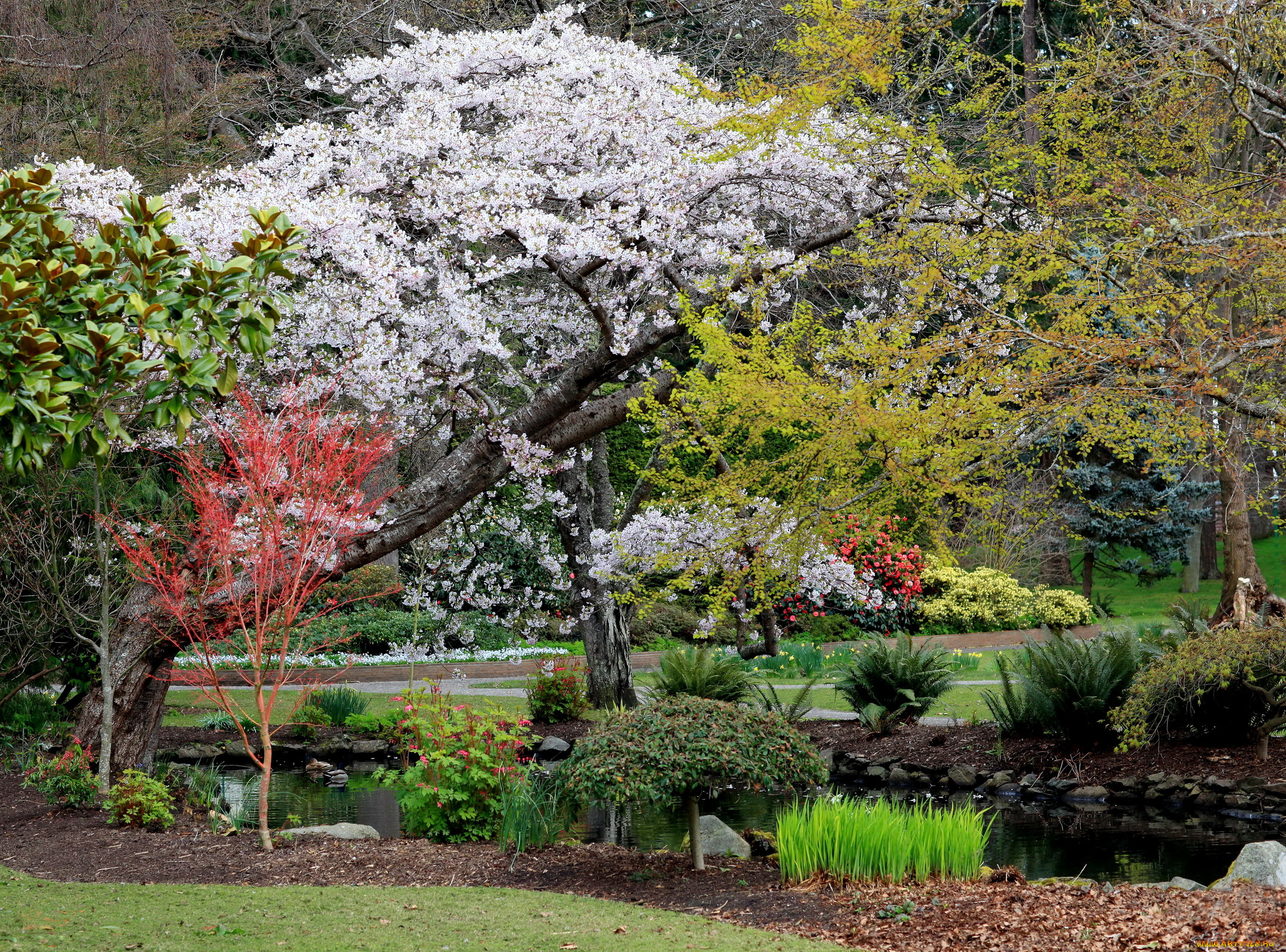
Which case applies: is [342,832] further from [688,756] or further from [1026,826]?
[1026,826]

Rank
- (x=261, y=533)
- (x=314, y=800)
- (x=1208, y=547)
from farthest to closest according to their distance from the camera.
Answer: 1. (x=1208, y=547)
2. (x=314, y=800)
3. (x=261, y=533)

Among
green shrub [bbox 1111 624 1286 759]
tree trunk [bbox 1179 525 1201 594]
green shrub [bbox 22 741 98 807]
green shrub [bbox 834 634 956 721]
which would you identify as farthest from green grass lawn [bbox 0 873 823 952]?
tree trunk [bbox 1179 525 1201 594]

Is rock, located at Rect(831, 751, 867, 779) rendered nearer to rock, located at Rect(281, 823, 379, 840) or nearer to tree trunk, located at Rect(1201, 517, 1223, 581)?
rock, located at Rect(281, 823, 379, 840)

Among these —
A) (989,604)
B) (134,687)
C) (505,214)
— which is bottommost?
(134,687)

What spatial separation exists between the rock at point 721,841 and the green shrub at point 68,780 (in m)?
4.40

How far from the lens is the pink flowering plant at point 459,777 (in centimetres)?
697

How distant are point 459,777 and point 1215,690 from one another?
246 inches

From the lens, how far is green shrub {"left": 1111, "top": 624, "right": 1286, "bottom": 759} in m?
8.06

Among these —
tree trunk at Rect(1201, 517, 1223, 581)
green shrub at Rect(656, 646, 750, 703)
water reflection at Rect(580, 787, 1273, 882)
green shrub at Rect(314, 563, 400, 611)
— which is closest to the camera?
water reflection at Rect(580, 787, 1273, 882)

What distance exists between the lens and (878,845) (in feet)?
18.0

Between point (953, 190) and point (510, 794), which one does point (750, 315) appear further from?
point (510, 794)

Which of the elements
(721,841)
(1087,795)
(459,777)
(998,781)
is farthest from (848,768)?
(459,777)

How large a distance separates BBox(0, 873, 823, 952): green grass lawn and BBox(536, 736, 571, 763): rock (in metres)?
5.03

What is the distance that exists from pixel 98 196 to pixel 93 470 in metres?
2.63
